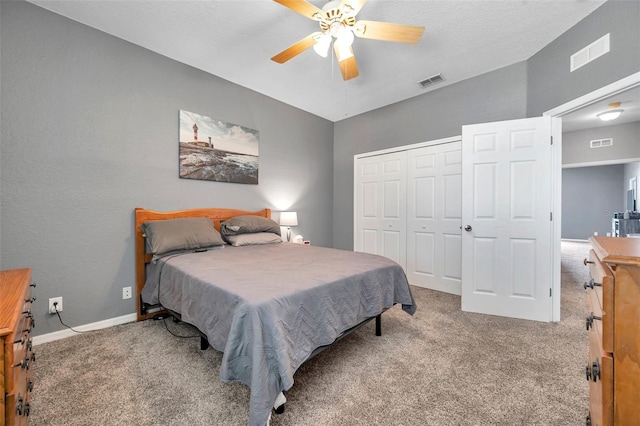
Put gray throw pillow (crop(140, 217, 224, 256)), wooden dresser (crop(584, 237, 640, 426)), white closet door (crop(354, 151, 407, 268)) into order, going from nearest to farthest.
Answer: wooden dresser (crop(584, 237, 640, 426)) < gray throw pillow (crop(140, 217, 224, 256)) < white closet door (crop(354, 151, 407, 268))

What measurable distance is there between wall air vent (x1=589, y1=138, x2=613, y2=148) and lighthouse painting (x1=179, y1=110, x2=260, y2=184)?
262 inches

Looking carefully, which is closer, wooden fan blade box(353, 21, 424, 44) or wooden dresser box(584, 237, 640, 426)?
wooden dresser box(584, 237, 640, 426)

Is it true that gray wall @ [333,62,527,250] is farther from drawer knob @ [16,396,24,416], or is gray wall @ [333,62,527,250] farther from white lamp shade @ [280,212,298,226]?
drawer knob @ [16,396,24,416]

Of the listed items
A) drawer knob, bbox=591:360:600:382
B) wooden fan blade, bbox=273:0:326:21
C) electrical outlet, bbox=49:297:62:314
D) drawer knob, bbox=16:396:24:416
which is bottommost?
electrical outlet, bbox=49:297:62:314

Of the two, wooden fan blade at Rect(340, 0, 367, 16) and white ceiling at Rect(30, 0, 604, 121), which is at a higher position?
white ceiling at Rect(30, 0, 604, 121)

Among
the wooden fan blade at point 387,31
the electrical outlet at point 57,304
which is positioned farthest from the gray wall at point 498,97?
the electrical outlet at point 57,304

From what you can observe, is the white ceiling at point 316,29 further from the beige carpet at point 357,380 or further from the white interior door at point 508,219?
the beige carpet at point 357,380

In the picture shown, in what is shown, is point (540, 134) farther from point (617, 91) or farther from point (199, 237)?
point (199, 237)

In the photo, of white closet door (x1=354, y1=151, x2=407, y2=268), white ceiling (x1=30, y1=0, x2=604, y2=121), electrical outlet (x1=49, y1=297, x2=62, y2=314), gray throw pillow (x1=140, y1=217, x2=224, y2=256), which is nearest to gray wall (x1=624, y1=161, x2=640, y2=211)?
white ceiling (x1=30, y1=0, x2=604, y2=121)

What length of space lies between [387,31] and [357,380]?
2485 mm

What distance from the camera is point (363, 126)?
14.8ft

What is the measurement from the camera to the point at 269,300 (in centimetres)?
131

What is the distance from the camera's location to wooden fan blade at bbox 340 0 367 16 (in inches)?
67.6

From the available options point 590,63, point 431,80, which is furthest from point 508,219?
point 431,80
